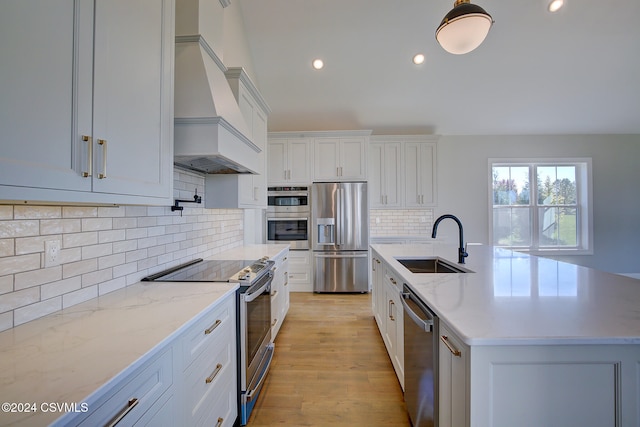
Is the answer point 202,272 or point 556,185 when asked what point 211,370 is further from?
point 556,185

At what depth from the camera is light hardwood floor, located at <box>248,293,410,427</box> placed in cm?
170

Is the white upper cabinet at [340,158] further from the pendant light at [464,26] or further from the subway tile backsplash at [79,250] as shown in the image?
the subway tile backsplash at [79,250]

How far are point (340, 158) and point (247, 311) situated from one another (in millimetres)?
3150

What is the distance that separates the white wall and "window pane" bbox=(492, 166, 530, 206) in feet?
0.74

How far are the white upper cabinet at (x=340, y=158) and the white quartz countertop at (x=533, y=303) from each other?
2585 mm

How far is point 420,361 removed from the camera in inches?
53.0

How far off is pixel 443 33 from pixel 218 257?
8.70ft

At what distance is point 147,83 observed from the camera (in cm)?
120

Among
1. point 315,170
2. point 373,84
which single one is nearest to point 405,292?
point 315,170

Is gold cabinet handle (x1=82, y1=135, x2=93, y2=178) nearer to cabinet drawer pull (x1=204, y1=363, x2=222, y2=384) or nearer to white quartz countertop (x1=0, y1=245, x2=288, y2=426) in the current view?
white quartz countertop (x1=0, y1=245, x2=288, y2=426)

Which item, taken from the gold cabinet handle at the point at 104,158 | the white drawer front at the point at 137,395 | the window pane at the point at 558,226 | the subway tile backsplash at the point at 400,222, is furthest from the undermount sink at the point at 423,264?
the window pane at the point at 558,226

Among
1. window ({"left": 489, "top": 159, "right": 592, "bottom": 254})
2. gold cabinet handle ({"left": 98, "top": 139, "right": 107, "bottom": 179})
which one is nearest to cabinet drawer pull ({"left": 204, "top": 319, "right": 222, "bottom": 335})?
gold cabinet handle ({"left": 98, "top": 139, "right": 107, "bottom": 179})

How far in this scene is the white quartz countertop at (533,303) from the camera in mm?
881

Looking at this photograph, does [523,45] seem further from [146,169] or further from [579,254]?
[146,169]
